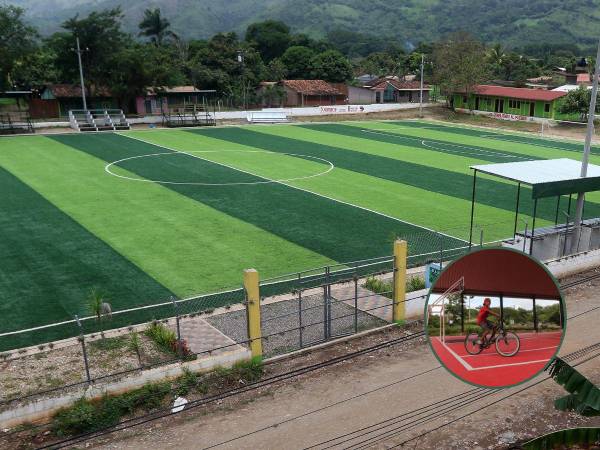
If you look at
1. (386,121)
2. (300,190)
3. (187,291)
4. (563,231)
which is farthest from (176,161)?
(386,121)

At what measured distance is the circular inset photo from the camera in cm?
473

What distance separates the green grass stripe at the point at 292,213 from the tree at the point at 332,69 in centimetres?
6107

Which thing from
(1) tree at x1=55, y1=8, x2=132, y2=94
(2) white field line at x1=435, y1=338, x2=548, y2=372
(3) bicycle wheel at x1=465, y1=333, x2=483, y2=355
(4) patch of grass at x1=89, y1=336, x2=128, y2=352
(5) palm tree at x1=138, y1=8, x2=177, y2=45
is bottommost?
(4) patch of grass at x1=89, y1=336, x2=128, y2=352

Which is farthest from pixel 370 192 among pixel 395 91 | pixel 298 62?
pixel 298 62

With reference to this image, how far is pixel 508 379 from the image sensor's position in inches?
198

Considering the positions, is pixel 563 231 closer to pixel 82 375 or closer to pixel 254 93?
pixel 82 375

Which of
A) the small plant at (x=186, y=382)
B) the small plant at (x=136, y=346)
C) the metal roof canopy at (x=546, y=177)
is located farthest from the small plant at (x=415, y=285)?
the small plant at (x=136, y=346)

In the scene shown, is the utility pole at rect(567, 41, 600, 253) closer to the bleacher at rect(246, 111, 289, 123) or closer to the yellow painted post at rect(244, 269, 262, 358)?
the yellow painted post at rect(244, 269, 262, 358)

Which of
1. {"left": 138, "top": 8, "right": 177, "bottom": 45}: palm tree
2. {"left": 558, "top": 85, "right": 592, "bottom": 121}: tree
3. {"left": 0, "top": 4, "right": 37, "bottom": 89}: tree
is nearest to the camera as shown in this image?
{"left": 0, "top": 4, "right": 37, "bottom": 89}: tree

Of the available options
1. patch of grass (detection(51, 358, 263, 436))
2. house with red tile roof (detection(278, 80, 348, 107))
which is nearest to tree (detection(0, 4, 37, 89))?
house with red tile roof (detection(278, 80, 348, 107))

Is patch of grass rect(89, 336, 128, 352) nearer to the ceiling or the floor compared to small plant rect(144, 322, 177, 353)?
Result: nearer to the floor

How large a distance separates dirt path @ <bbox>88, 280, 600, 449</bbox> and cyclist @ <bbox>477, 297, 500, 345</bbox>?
6.54m

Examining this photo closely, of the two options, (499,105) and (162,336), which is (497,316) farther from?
(499,105)

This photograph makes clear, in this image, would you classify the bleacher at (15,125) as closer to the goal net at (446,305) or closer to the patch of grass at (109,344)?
the patch of grass at (109,344)
